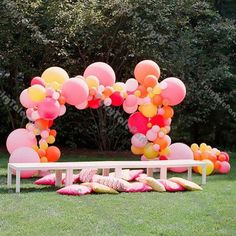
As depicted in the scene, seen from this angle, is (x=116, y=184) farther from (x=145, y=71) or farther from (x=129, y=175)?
(x=145, y=71)

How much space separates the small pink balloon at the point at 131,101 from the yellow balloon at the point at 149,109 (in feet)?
0.69

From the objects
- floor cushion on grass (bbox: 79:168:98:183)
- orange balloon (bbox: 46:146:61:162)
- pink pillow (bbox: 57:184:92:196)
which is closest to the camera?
pink pillow (bbox: 57:184:92:196)

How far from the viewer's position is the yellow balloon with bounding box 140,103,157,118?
1023 centimetres

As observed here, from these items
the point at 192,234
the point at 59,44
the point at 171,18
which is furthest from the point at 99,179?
the point at 171,18

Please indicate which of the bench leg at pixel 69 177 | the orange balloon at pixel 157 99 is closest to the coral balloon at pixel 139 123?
the orange balloon at pixel 157 99

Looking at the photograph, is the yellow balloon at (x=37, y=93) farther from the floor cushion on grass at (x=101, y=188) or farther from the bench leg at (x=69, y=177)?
the floor cushion on grass at (x=101, y=188)

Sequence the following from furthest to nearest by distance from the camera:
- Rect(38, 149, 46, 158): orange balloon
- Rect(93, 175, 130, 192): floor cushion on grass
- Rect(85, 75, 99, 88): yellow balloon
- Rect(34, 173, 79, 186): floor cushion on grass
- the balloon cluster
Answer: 1. the balloon cluster
2. Rect(38, 149, 46, 158): orange balloon
3. Rect(85, 75, 99, 88): yellow balloon
4. Rect(34, 173, 79, 186): floor cushion on grass
5. Rect(93, 175, 130, 192): floor cushion on grass

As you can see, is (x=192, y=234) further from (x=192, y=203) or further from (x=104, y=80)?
(x=104, y=80)

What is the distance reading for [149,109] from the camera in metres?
10.2

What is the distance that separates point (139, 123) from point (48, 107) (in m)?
2.13

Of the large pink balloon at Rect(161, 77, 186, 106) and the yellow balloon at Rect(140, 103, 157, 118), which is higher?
the large pink balloon at Rect(161, 77, 186, 106)

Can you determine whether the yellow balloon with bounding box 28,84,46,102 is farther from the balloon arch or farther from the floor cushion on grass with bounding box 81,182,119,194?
the floor cushion on grass with bounding box 81,182,119,194

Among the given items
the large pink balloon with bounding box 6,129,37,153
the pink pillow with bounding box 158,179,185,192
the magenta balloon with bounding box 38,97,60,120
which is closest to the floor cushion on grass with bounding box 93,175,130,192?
the pink pillow with bounding box 158,179,185,192

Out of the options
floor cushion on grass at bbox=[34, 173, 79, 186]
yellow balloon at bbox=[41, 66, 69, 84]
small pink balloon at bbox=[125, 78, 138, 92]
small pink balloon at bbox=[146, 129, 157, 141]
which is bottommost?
floor cushion on grass at bbox=[34, 173, 79, 186]
